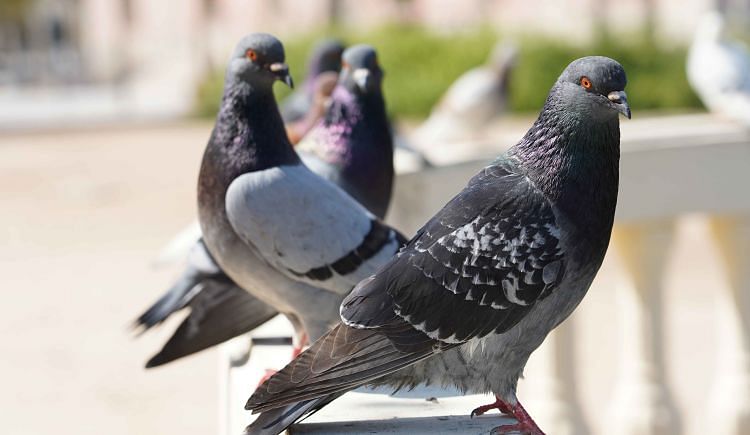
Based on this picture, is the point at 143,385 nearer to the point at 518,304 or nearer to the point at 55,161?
the point at 518,304

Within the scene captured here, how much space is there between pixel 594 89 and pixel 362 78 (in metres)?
1.72

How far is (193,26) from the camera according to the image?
48.4 meters

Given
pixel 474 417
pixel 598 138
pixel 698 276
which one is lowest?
pixel 698 276

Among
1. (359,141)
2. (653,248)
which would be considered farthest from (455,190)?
(359,141)

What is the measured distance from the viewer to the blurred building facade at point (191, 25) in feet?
112

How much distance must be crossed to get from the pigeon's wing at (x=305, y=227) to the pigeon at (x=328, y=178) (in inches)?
24.8

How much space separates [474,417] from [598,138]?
3.10 feet

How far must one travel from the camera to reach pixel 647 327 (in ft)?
21.5

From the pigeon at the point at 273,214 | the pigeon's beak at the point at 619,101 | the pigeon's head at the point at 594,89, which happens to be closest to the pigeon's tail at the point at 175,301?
the pigeon at the point at 273,214

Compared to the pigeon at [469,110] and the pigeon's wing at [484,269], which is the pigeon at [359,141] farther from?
the pigeon at [469,110]

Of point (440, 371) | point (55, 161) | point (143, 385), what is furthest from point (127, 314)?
point (55, 161)

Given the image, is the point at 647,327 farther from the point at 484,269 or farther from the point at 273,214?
the point at 484,269

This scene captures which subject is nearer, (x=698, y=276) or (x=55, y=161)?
(x=698, y=276)

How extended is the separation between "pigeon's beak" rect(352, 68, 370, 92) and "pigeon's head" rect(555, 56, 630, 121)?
61.5 inches
